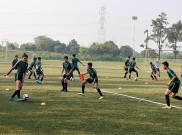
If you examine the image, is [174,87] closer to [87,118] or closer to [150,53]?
[87,118]

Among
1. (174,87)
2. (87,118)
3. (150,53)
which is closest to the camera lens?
(87,118)

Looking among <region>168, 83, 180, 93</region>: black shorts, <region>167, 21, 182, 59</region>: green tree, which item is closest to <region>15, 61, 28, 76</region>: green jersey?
<region>168, 83, 180, 93</region>: black shorts

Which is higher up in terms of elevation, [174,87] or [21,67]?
[21,67]

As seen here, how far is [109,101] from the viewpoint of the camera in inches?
523

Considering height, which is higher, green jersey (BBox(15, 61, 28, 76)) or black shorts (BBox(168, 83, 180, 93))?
green jersey (BBox(15, 61, 28, 76))

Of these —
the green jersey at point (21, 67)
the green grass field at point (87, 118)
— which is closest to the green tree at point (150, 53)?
the green grass field at point (87, 118)

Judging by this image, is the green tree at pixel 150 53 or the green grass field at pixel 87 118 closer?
the green grass field at pixel 87 118

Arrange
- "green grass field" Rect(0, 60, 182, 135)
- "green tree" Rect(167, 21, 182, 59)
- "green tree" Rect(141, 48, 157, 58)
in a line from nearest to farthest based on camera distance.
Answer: "green grass field" Rect(0, 60, 182, 135), "green tree" Rect(141, 48, 157, 58), "green tree" Rect(167, 21, 182, 59)

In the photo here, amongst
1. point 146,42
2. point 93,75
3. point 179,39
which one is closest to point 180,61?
point 93,75

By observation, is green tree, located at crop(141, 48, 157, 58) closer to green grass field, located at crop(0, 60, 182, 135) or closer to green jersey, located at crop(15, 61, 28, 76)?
green grass field, located at crop(0, 60, 182, 135)

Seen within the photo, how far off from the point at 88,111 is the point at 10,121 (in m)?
3.08

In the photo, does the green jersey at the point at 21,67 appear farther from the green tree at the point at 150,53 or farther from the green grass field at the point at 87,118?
the green tree at the point at 150,53

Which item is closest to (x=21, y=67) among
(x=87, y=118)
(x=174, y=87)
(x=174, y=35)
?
(x=87, y=118)

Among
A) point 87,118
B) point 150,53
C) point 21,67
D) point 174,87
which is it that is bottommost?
point 87,118
